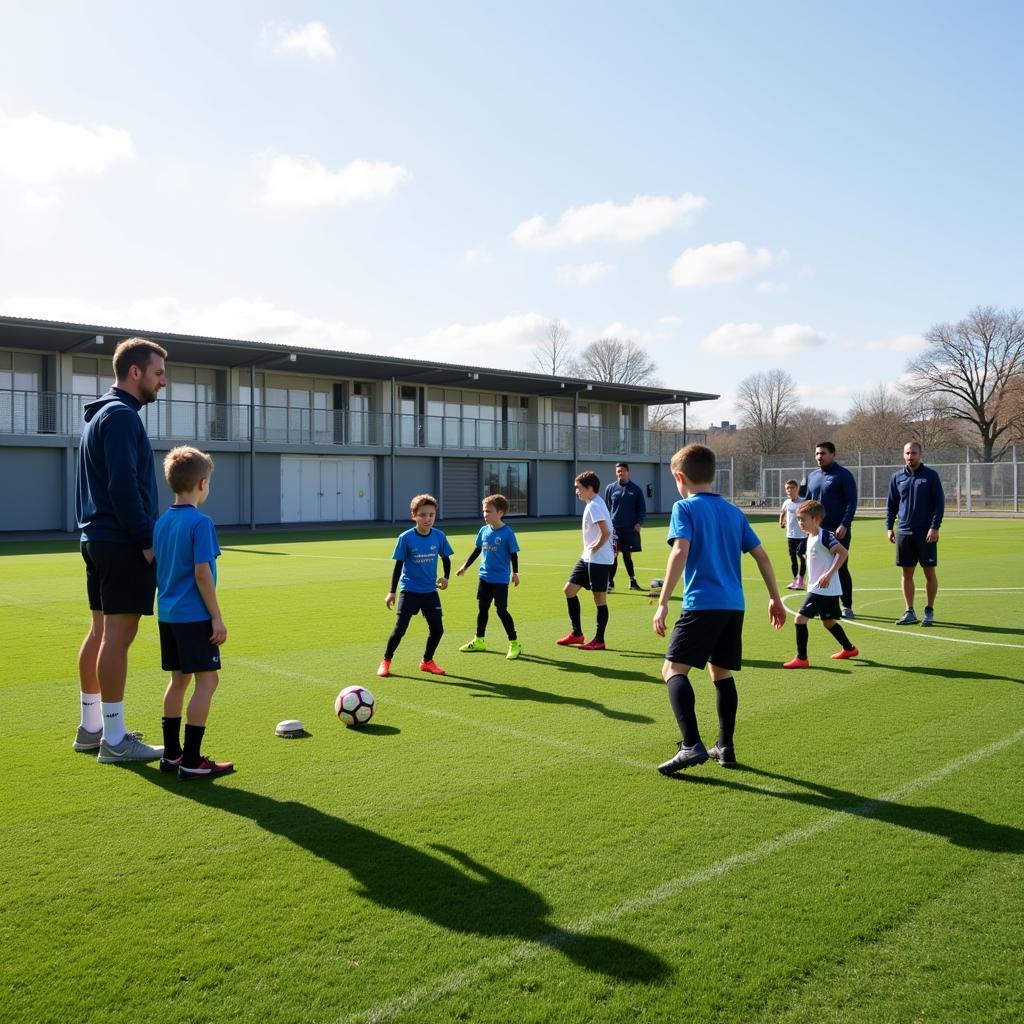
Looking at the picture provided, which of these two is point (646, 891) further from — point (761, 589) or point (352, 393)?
point (352, 393)

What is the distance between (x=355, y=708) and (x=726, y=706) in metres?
2.44

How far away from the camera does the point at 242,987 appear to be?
9.91 ft

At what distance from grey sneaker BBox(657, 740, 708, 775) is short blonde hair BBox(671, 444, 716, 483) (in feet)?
4.82

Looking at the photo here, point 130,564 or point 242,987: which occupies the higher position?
point 130,564

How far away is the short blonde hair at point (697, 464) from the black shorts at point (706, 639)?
766mm

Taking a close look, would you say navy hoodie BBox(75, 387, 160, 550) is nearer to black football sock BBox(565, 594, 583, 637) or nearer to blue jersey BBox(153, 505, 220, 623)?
blue jersey BBox(153, 505, 220, 623)

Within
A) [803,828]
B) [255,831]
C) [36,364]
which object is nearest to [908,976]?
[803,828]

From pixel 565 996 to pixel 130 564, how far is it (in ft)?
11.2

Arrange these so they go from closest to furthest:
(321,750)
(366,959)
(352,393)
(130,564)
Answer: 1. (366,959)
2. (130,564)
3. (321,750)
4. (352,393)

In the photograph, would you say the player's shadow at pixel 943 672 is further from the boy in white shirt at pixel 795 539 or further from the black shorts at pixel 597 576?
the boy in white shirt at pixel 795 539

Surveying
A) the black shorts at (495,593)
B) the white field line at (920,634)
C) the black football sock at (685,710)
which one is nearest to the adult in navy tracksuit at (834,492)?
the white field line at (920,634)

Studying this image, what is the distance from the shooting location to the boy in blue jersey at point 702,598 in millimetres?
A: 5156

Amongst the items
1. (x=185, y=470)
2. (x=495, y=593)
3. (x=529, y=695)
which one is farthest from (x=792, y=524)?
(x=185, y=470)

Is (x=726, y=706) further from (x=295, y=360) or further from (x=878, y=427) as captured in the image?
(x=878, y=427)
